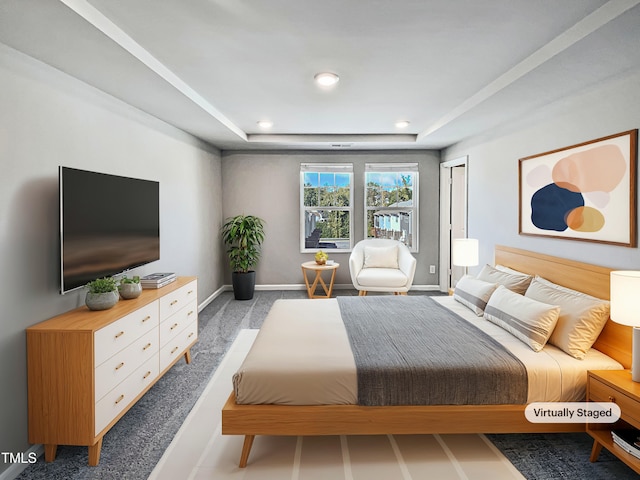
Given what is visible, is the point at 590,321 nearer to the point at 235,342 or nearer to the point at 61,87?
the point at 235,342

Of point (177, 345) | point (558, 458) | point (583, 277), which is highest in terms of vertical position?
point (583, 277)

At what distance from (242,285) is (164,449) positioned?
371 centimetres

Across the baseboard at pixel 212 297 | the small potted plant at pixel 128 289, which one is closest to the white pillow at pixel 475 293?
the small potted plant at pixel 128 289

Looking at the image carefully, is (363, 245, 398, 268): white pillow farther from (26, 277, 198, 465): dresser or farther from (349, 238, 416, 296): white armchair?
(26, 277, 198, 465): dresser

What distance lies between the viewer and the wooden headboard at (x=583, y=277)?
243 centimetres

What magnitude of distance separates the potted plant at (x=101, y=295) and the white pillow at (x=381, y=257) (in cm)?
393

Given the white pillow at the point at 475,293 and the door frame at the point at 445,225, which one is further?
the door frame at the point at 445,225

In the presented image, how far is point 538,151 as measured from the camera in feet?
11.9

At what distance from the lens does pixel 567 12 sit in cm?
206

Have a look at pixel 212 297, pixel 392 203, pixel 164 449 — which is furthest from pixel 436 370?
pixel 392 203

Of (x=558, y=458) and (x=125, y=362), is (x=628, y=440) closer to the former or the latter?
(x=558, y=458)

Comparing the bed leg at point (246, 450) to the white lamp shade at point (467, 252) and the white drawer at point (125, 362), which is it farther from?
the white lamp shade at point (467, 252)

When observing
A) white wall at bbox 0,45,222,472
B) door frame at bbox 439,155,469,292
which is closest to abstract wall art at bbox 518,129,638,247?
door frame at bbox 439,155,469,292

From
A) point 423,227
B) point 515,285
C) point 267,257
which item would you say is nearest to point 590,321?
point 515,285
